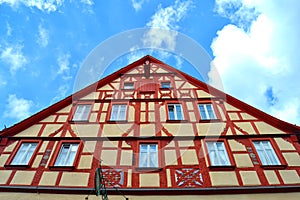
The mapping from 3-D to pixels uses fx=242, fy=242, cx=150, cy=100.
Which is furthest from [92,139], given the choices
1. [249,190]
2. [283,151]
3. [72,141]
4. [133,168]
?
[283,151]

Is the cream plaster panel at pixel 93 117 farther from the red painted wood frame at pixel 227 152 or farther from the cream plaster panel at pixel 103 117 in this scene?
the red painted wood frame at pixel 227 152

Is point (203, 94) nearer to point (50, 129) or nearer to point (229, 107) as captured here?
point (229, 107)

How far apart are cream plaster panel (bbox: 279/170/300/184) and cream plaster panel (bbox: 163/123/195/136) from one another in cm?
331

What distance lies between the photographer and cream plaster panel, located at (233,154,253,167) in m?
8.37

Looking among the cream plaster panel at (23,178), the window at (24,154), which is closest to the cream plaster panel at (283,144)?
the cream plaster panel at (23,178)

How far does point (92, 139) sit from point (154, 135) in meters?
2.42

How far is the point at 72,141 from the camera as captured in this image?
934 centimetres

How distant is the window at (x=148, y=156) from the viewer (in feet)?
27.8

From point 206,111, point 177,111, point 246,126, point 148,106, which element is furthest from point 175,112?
point 246,126

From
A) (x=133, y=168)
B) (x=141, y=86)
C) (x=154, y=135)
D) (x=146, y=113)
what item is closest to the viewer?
(x=133, y=168)

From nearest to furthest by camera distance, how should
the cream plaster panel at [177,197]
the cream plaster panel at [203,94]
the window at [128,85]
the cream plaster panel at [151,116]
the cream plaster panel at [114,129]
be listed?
the cream plaster panel at [177,197], the cream plaster panel at [114,129], the cream plaster panel at [151,116], the cream plaster panel at [203,94], the window at [128,85]

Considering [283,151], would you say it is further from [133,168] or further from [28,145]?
[28,145]

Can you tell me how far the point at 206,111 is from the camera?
35.0ft

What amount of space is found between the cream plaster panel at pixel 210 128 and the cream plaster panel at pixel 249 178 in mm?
1899
